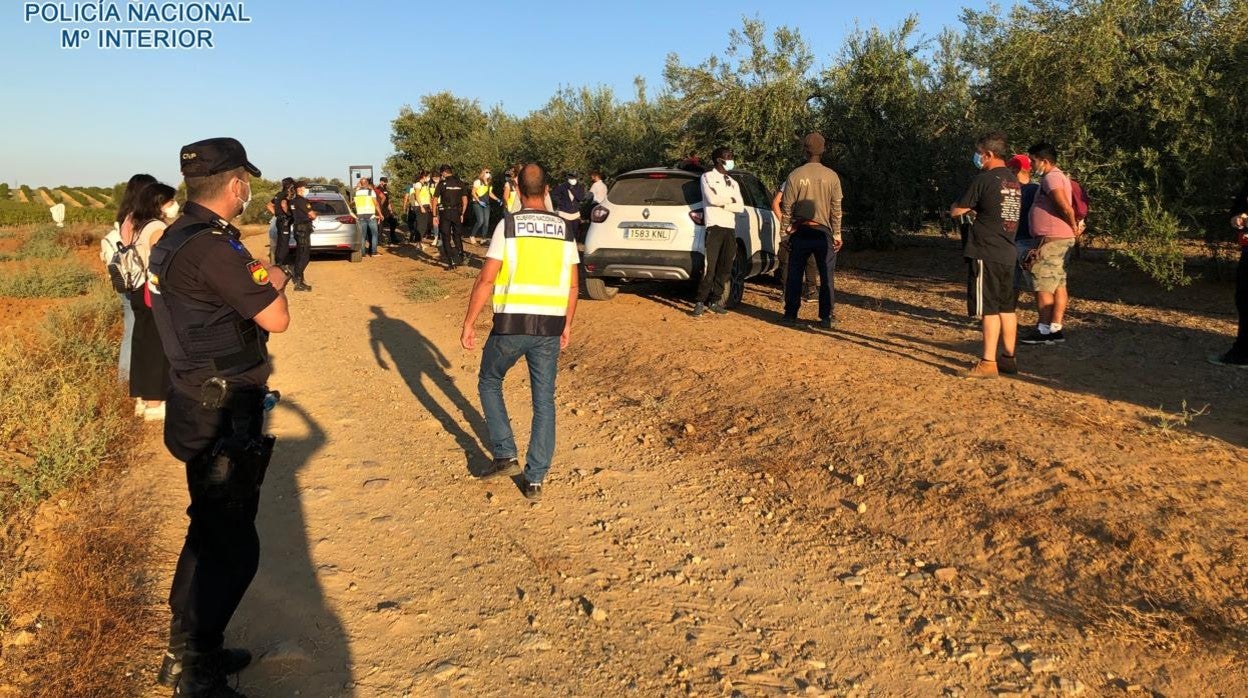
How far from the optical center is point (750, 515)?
4.38 m

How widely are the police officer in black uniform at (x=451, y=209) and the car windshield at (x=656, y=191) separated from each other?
5605mm

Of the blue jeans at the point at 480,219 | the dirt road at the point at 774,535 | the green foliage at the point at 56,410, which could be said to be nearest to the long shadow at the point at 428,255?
the blue jeans at the point at 480,219

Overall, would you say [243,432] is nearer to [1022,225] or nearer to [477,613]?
[477,613]

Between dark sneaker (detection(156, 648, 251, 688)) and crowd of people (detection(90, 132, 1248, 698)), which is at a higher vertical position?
crowd of people (detection(90, 132, 1248, 698))

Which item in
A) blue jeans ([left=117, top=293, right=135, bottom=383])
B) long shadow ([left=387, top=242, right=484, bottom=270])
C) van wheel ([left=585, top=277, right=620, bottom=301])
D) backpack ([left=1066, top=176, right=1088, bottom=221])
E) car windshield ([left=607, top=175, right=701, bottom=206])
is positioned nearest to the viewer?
blue jeans ([left=117, top=293, right=135, bottom=383])

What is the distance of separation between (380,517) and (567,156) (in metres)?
20.4

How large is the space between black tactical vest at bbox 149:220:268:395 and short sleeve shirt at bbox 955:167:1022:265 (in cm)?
527

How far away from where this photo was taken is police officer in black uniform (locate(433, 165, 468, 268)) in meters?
14.9

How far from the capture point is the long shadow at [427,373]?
18.6ft

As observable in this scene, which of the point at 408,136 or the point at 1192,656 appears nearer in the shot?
the point at 1192,656

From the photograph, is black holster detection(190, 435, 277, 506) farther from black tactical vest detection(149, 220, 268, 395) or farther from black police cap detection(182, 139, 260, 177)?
black police cap detection(182, 139, 260, 177)

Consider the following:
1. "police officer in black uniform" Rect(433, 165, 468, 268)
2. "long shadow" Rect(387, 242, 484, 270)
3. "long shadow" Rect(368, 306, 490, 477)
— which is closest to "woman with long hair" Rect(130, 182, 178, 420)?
"long shadow" Rect(368, 306, 490, 477)

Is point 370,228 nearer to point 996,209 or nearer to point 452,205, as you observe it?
point 452,205

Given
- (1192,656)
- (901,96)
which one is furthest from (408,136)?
(1192,656)
